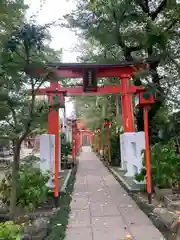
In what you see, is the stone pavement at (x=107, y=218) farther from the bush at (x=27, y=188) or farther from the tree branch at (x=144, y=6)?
the tree branch at (x=144, y=6)

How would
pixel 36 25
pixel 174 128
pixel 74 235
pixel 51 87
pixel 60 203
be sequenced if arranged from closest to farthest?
pixel 174 128 < pixel 74 235 < pixel 36 25 < pixel 60 203 < pixel 51 87

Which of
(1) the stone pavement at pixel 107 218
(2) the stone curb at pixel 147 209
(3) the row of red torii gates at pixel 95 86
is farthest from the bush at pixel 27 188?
(2) the stone curb at pixel 147 209

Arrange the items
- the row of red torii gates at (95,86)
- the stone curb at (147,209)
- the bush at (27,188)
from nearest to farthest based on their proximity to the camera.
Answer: the stone curb at (147,209), the bush at (27,188), the row of red torii gates at (95,86)

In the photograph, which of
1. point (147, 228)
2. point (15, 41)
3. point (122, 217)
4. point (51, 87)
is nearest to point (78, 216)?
point (122, 217)

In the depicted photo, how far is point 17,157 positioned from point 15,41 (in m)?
1.91

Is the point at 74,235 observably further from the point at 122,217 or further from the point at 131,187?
the point at 131,187

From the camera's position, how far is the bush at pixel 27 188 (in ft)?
18.5

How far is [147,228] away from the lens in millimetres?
4652

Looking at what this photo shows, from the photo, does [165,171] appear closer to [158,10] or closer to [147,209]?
[147,209]

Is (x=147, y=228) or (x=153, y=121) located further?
(x=153, y=121)

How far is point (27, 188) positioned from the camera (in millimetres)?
5777

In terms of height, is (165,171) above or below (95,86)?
below

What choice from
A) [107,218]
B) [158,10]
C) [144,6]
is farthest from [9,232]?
[158,10]

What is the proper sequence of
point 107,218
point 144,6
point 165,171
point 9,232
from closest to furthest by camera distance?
point 9,232
point 107,218
point 165,171
point 144,6
